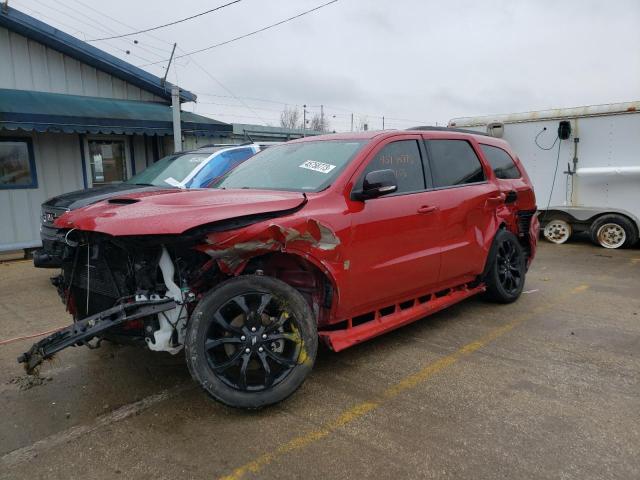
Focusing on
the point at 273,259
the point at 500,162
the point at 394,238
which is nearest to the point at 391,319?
the point at 394,238

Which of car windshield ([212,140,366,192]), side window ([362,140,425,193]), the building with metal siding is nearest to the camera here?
car windshield ([212,140,366,192])

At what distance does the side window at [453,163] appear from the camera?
4.50 meters

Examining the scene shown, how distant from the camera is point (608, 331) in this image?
4668 mm

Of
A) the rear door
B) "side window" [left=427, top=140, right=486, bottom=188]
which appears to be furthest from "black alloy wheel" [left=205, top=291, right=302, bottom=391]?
"side window" [left=427, top=140, right=486, bottom=188]

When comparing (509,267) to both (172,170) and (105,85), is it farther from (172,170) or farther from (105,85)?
(105,85)

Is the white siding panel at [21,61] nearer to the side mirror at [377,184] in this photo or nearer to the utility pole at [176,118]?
the utility pole at [176,118]

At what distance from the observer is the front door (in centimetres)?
363

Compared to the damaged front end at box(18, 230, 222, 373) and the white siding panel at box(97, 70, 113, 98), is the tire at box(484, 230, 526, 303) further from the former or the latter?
the white siding panel at box(97, 70, 113, 98)

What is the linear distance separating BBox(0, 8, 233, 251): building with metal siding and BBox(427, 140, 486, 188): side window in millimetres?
7202

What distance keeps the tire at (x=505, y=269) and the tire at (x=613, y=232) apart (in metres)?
5.10

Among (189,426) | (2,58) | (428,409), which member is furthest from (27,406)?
(2,58)

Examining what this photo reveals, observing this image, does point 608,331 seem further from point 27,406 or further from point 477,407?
point 27,406

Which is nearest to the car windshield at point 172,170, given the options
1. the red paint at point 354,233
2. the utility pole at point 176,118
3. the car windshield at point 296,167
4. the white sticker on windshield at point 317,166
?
the utility pole at point 176,118

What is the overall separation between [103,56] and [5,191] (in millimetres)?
3440
